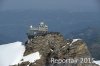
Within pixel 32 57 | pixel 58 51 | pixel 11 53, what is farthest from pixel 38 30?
pixel 58 51

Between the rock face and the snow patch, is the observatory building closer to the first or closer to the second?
the rock face

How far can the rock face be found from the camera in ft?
289

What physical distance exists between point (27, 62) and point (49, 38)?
7.62m

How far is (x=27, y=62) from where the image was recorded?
88.9 metres

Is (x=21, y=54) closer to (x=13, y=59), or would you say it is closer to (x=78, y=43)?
(x=13, y=59)

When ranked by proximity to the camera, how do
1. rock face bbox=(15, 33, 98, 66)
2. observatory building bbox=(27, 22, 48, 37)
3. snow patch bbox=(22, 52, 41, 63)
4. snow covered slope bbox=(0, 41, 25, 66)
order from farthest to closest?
1. observatory building bbox=(27, 22, 48, 37)
2. snow covered slope bbox=(0, 41, 25, 66)
3. snow patch bbox=(22, 52, 41, 63)
4. rock face bbox=(15, 33, 98, 66)

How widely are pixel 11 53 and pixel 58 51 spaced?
13001 millimetres

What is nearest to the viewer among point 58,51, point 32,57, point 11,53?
point 58,51

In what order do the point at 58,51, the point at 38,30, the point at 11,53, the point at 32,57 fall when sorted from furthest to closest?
1. the point at 38,30
2. the point at 11,53
3. the point at 32,57
4. the point at 58,51

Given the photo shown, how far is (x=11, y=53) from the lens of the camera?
325 ft

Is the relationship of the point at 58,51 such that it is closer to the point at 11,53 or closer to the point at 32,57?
the point at 32,57

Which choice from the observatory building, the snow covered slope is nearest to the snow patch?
the snow covered slope

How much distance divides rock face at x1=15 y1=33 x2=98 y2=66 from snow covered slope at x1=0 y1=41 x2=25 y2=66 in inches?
85.0

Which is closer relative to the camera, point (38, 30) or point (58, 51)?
point (58, 51)
